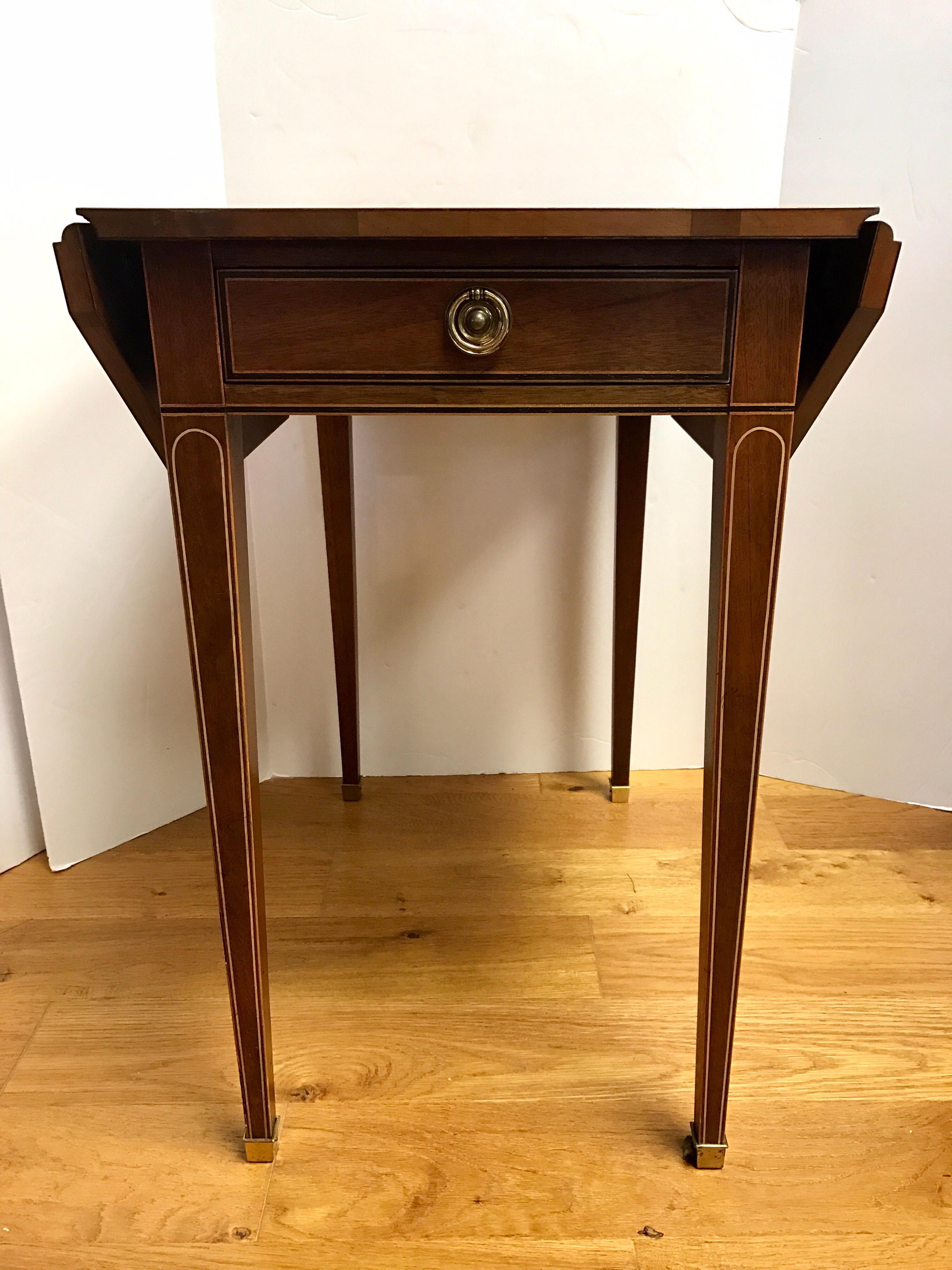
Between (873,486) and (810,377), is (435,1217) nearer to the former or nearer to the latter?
(810,377)

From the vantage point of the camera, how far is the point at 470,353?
2.24 ft

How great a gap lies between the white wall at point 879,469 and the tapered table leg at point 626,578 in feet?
0.83

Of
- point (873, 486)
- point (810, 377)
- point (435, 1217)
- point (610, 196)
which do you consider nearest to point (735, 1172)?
point (435, 1217)

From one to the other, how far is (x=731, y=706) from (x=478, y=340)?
14.3 inches

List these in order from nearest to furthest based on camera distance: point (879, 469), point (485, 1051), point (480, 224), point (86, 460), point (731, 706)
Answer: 1. point (480, 224)
2. point (731, 706)
3. point (485, 1051)
4. point (86, 460)
5. point (879, 469)

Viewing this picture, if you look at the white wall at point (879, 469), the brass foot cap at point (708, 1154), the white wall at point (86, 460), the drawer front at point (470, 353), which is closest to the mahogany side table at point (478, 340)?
the drawer front at point (470, 353)

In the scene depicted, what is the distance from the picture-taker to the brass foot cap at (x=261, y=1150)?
0.84 meters

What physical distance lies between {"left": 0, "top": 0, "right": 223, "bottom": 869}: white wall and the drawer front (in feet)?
2.03

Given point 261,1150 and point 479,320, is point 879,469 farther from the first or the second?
point 261,1150

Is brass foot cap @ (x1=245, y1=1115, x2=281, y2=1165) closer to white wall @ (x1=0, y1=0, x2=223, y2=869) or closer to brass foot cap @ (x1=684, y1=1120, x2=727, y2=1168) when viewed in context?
brass foot cap @ (x1=684, y1=1120, x2=727, y2=1168)

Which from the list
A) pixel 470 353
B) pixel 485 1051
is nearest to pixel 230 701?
pixel 470 353

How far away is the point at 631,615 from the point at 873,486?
41cm

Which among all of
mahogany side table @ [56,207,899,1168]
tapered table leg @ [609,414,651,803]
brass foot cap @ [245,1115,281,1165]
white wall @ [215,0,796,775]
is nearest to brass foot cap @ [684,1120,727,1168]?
mahogany side table @ [56,207,899,1168]

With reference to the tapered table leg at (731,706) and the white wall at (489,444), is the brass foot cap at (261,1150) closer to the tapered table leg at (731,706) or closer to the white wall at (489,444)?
the tapered table leg at (731,706)
